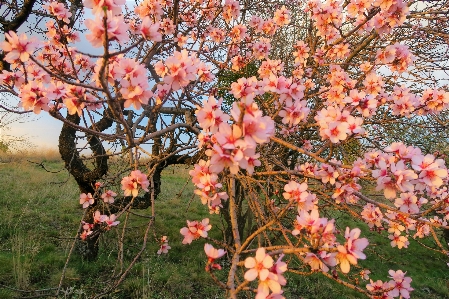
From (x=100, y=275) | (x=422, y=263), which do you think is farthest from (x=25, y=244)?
(x=422, y=263)

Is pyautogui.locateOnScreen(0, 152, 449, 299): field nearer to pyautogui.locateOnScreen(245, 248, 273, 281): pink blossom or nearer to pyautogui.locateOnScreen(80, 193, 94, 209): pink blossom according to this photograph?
pyautogui.locateOnScreen(80, 193, 94, 209): pink blossom

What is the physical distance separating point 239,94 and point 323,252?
1048mm

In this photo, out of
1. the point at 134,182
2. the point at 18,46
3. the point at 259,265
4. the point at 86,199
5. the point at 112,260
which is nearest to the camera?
the point at 259,265

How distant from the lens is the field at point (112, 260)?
13.3 feet

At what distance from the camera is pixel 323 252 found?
3.76ft

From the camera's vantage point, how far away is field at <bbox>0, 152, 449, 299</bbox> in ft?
13.3

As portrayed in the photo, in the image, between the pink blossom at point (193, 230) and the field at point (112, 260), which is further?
Result: the field at point (112, 260)

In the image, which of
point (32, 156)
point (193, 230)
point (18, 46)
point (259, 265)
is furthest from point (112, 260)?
point (32, 156)

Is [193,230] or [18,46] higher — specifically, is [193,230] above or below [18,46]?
below

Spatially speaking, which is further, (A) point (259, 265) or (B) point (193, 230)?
(B) point (193, 230)

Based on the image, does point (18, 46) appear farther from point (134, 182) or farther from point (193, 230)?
point (193, 230)

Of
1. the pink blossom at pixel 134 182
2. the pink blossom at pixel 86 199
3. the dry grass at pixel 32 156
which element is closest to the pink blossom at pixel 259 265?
the pink blossom at pixel 134 182

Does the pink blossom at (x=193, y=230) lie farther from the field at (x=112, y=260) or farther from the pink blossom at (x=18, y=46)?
the pink blossom at (x=18, y=46)

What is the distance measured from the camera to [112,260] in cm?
501
